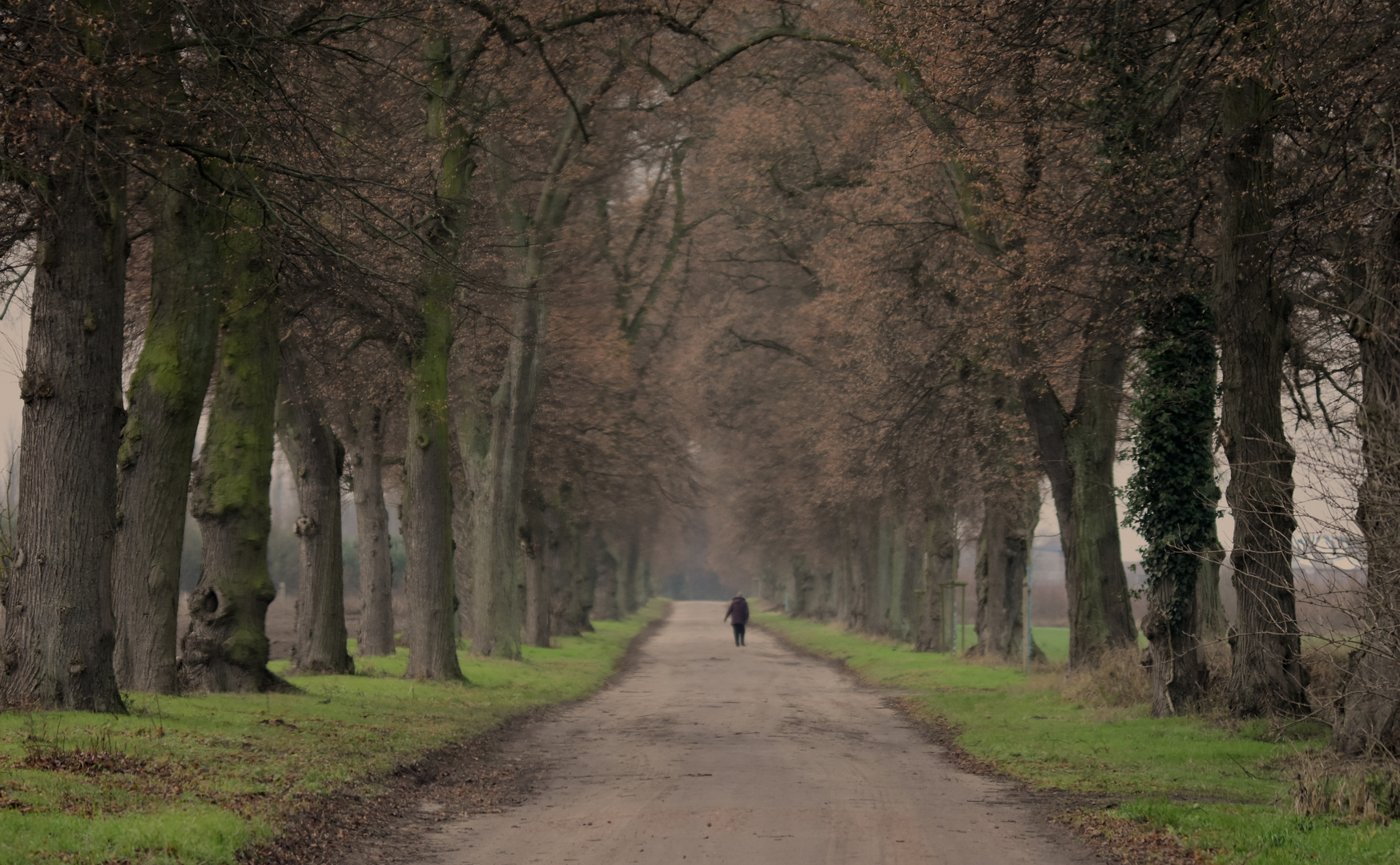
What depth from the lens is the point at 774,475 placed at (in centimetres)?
4572

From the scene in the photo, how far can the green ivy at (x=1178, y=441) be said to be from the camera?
17.3 meters

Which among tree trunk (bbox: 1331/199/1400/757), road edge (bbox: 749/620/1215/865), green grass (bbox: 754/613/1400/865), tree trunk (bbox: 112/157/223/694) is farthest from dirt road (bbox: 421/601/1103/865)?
tree trunk (bbox: 112/157/223/694)

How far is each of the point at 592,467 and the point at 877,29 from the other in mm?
20061

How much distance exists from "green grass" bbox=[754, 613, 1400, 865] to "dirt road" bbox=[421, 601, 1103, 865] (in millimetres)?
813

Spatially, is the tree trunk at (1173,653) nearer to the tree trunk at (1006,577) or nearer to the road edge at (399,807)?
the road edge at (399,807)

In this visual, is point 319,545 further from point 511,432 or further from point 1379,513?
point 1379,513

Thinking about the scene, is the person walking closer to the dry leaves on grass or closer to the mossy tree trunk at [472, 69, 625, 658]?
the mossy tree trunk at [472, 69, 625, 658]

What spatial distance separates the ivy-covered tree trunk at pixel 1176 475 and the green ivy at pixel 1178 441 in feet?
0.04

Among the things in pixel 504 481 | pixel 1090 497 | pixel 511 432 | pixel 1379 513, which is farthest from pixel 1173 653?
pixel 504 481

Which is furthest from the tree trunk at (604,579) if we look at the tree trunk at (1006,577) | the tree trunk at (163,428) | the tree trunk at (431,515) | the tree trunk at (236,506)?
the tree trunk at (163,428)

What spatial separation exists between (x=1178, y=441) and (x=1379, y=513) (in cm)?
858

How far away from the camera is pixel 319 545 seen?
71.2 ft

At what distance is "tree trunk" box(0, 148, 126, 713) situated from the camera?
456 inches

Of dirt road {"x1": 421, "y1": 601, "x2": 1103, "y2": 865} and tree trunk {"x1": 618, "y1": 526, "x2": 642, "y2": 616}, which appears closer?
dirt road {"x1": 421, "y1": 601, "x2": 1103, "y2": 865}
